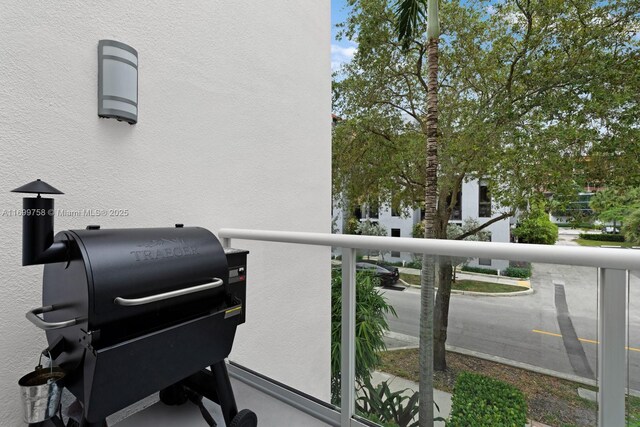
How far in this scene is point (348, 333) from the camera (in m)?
1.71

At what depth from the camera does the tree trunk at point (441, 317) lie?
154cm

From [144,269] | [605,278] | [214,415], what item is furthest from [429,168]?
[144,269]

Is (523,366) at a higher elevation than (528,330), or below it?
below

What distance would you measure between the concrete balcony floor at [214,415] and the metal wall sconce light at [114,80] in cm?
164

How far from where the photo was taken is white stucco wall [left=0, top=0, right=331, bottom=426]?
1.59 meters

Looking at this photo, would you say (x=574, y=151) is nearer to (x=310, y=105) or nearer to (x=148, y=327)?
(x=310, y=105)

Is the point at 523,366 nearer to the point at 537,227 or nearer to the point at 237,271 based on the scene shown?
the point at 237,271

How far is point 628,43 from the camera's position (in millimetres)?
7164

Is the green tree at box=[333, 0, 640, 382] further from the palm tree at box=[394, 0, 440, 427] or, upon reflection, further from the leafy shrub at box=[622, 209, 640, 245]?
the leafy shrub at box=[622, 209, 640, 245]

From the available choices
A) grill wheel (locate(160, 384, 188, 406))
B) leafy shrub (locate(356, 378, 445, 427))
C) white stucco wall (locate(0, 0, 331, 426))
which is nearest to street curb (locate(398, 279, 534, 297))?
leafy shrub (locate(356, 378, 445, 427))

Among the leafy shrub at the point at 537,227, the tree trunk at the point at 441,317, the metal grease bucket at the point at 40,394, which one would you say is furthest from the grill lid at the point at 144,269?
the leafy shrub at the point at 537,227

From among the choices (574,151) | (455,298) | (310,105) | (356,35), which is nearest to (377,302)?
(455,298)

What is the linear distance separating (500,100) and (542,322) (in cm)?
810

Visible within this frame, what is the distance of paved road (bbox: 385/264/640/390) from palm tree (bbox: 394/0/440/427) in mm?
87
